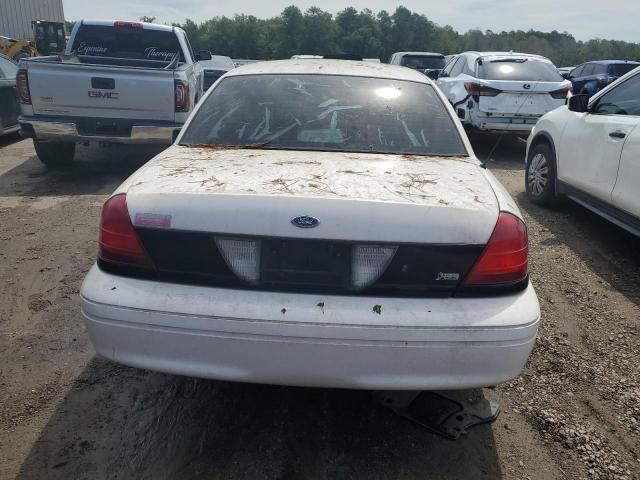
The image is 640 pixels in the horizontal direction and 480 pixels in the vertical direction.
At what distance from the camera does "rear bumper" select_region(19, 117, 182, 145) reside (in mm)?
6559

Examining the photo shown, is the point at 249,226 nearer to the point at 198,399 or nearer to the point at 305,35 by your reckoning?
the point at 198,399

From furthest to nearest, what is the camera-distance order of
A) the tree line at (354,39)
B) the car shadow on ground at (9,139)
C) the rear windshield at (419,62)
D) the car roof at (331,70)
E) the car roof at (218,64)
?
1. the tree line at (354,39)
2. the rear windshield at (419,62)
3. the car roof at (218,64)
4. the car shadow on ground at (9,139)
5. the car roof at (331,70)

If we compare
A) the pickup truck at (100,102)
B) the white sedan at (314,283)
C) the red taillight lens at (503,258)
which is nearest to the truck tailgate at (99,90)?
the pickup truck at (100,102)

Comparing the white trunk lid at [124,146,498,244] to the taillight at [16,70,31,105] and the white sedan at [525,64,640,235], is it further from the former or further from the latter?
the taillight at [16,70,31,105]

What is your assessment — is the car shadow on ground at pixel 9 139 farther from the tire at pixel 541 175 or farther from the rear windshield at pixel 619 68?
the rear windshield at pixel 619 68

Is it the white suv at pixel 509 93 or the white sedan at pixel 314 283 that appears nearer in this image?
the white sedan at pixel 314 283

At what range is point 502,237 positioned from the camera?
2.13 metres

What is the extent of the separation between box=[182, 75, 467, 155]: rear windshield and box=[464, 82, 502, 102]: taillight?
6.17m

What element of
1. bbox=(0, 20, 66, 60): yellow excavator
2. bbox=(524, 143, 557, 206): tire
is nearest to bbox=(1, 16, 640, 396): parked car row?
bbox=(524, 143, 557, 206): tire

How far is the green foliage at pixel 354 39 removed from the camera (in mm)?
61250

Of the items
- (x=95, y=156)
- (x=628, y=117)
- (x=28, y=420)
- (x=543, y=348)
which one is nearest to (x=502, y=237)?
(x=543, y=348)

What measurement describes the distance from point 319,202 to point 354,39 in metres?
64.6

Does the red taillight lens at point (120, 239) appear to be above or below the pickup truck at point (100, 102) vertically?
above

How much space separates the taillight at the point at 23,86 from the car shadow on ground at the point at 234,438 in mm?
A: 4959
